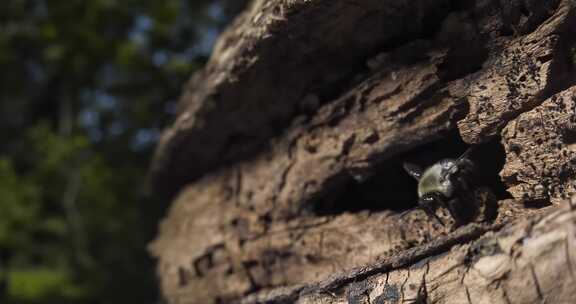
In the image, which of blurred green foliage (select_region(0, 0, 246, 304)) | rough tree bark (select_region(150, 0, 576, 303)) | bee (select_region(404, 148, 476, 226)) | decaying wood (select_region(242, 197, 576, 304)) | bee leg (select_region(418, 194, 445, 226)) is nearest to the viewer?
decaying wood (select_region(242, 197, 576, 304))

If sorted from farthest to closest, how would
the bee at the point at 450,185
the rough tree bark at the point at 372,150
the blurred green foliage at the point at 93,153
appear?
the blurred green foliage at the point at 93,153, the bee at the point at 450,185, the rough tree bark at the point at 372,150

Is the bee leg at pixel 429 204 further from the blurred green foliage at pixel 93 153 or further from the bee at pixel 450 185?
the blurred green foliage at pixel 93 153

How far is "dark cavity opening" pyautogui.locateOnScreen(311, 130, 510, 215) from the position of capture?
11.5ft

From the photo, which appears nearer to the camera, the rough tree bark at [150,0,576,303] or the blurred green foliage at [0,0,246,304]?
the rough tree bark at [150,0,576,303]

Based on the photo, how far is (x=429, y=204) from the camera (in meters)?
3.50

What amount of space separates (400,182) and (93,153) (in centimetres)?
542

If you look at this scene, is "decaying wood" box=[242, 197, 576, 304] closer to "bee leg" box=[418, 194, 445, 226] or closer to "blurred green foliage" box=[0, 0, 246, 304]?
"bee leg" box=[418, 194, 445, 226]

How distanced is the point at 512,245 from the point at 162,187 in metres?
4.04

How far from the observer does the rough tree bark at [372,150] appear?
294 centimetres

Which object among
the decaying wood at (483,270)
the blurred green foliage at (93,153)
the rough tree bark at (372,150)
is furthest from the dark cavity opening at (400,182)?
the blurred green foliage at (93,153)

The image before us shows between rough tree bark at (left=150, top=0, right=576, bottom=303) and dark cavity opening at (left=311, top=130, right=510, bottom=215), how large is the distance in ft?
0.03

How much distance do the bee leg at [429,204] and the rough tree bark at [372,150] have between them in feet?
0.17

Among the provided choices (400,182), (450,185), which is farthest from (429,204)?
(400,182)

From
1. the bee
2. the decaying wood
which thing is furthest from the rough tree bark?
the bee
